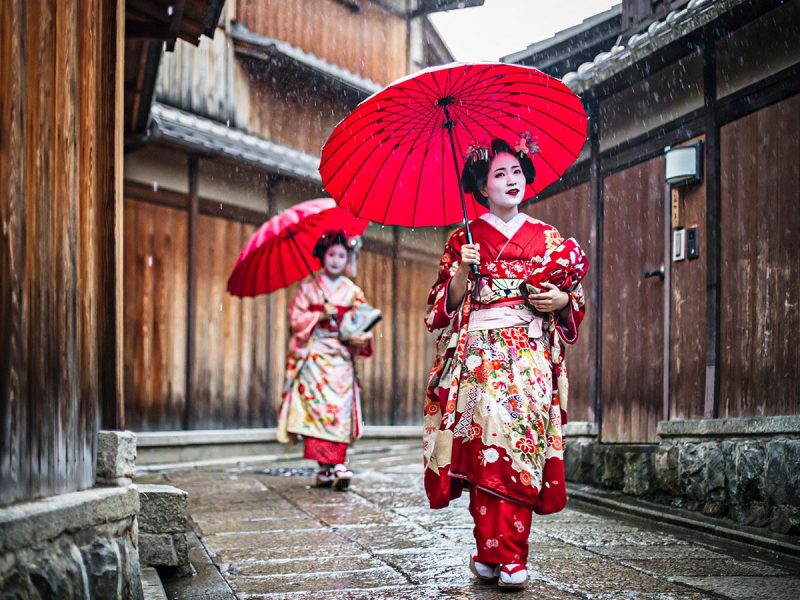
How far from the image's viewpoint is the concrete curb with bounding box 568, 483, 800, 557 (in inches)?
222

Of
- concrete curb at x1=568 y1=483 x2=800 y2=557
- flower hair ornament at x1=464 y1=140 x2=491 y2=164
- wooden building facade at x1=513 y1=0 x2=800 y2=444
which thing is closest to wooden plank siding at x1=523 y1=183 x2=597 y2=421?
wooden building facade at x1=513 y1=0 x2=800 y2=444

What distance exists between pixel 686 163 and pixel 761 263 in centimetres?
119

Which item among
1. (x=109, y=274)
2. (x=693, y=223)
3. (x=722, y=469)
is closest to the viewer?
(x=109, y=274)

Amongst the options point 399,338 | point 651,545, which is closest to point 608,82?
point 651,545

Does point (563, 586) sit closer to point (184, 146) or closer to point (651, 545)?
point (651, 545)

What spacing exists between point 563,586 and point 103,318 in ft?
7.99

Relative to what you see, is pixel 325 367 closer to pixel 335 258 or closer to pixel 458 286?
pixel 335 258

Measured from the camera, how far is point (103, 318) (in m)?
4.05

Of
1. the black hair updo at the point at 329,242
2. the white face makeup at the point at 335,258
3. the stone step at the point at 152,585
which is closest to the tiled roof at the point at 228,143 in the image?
the black hair updo at the point at 329,242

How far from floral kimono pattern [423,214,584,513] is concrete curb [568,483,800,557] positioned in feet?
5.78

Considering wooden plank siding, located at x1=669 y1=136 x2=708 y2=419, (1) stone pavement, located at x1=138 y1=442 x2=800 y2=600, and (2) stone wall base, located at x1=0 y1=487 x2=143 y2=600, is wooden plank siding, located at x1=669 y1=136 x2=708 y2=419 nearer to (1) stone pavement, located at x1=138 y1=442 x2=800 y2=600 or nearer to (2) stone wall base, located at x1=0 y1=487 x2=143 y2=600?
(1) stone pavement, located at x1=138 y1=442 x2=800 y2=600

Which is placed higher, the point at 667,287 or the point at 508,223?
the point at 508,223

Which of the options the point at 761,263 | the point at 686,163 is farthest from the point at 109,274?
the point at 686,163

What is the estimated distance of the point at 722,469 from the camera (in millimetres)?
6637
